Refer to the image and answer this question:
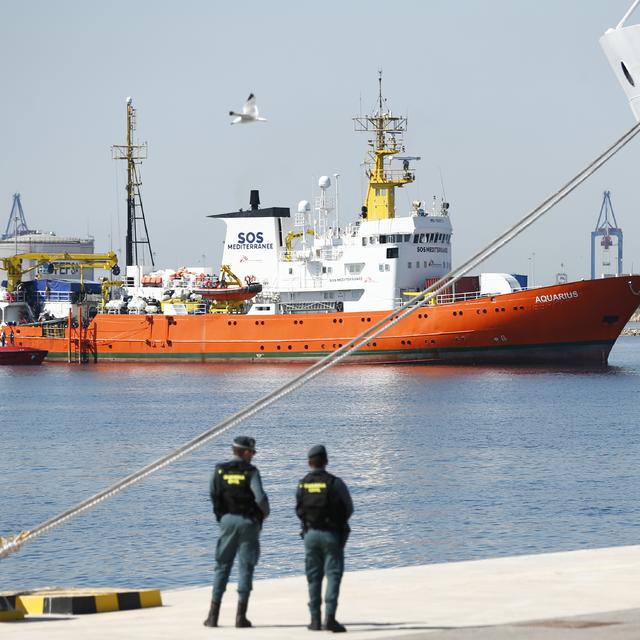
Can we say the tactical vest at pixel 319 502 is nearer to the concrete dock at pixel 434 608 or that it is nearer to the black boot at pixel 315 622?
the black boot at pixel 315 622

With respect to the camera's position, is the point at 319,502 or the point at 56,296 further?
the point at 56,296

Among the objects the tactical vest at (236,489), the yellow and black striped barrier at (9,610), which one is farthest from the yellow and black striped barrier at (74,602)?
the tactical vest at (236,489)

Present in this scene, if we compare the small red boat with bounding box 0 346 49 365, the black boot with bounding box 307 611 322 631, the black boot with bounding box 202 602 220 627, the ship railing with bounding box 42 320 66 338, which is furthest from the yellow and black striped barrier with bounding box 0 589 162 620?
the ship railing with bounding box 42 320 66 338

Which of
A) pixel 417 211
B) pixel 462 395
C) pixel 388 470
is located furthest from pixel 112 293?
pixel 388 470

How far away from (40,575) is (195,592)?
15.1ft

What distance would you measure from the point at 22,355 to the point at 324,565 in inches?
2018

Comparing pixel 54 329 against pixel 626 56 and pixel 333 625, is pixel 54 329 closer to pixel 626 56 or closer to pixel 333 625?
pixel 626 56

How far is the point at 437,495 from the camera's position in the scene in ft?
65.9

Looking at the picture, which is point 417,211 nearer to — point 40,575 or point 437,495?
point 437,495

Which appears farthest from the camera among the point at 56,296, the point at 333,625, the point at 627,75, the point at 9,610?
the point at 56,296

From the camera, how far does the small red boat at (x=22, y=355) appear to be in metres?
58.0

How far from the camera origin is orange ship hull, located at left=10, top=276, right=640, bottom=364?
46.9 metres

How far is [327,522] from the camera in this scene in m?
8.32

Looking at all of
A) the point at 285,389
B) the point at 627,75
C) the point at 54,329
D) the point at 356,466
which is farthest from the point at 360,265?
the point at 285,389
